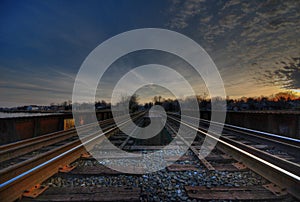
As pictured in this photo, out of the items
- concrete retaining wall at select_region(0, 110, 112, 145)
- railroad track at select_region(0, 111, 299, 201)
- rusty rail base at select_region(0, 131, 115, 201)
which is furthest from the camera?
concrete retaining wall at select_region(0, 110, 112, 145)

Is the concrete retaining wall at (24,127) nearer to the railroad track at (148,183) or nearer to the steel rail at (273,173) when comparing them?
the railroad track at (148,183)

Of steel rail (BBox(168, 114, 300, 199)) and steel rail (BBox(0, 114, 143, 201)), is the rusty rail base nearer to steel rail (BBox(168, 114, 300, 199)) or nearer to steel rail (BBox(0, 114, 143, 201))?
steel rail (BBox(0, 114, 143, 201))

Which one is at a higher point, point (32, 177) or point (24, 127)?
point (24, 127)

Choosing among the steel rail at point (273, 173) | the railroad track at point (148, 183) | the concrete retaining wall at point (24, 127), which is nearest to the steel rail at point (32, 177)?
the railroad track at point (148, 183)

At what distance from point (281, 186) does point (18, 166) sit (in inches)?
182

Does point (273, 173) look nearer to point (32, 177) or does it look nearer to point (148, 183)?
point (148, 183)

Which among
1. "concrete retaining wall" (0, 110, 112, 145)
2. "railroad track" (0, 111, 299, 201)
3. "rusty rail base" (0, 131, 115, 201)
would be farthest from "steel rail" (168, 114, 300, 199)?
"concrete retaining wall" (0, 110, 112, 145)

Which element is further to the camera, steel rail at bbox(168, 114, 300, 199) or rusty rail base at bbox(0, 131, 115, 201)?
steel rail at bbox(168, 114, 300, 199)

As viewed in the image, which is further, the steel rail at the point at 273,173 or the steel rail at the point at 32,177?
the steel rail at the point at 273,173

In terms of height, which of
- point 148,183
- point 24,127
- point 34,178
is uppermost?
point 24,127

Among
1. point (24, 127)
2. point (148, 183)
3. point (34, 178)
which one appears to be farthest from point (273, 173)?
point (24, 127)

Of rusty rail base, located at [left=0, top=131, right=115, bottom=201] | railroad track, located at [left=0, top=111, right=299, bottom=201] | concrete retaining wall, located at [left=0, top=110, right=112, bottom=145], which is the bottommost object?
railroad track, located at [left=0, top=111, right=299, bottom=201]

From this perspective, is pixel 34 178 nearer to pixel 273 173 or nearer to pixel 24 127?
pixel 273 173

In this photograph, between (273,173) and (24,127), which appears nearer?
(273,173)
